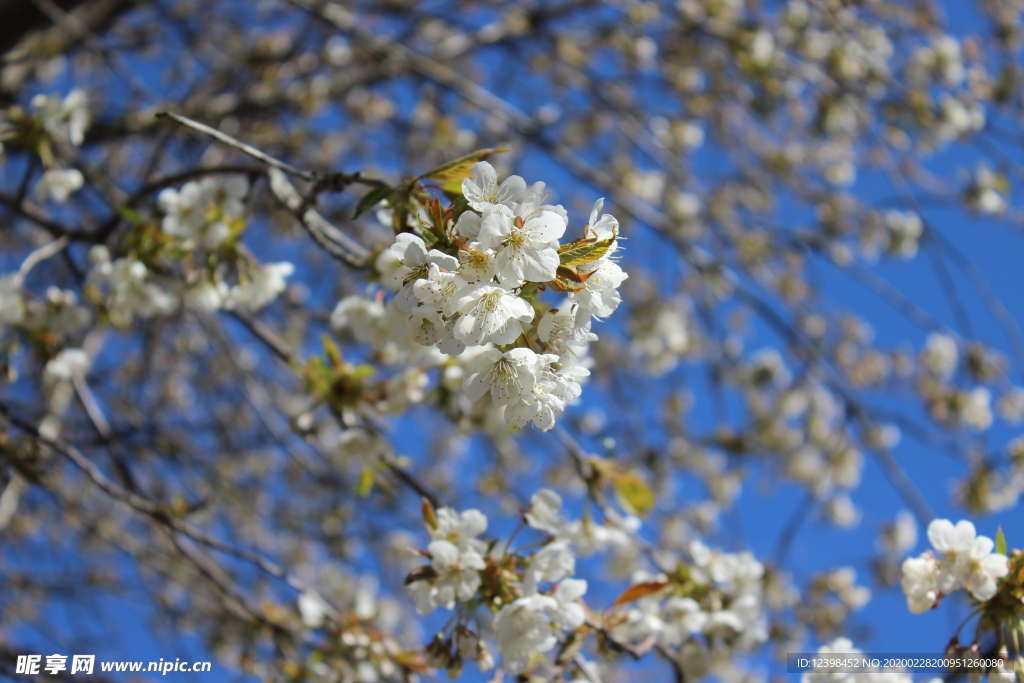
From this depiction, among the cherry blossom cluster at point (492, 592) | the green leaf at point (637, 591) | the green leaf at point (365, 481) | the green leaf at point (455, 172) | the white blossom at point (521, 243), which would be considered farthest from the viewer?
the green leaf at point (365, 481)

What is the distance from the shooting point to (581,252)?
44.7 inches

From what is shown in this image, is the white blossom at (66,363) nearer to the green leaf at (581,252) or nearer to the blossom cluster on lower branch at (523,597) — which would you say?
the blossom cluster on lower branch at (523,597)

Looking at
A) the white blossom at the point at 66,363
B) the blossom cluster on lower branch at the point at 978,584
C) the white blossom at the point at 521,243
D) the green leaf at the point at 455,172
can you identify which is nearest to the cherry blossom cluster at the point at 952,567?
the blossom cluster on lower branch at the point at 978,584

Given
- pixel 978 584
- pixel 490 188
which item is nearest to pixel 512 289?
pixel 490 188

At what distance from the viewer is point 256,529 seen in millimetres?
3809

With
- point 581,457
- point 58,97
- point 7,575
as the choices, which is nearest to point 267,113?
point 58,97

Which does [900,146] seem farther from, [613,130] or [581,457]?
[581,457]

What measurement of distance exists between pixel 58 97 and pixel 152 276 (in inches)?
20.3

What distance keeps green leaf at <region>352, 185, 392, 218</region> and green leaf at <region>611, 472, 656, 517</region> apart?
34.1 inches

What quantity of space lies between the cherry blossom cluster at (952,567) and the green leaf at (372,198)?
1190 millimetres

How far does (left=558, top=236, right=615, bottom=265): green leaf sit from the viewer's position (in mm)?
1130

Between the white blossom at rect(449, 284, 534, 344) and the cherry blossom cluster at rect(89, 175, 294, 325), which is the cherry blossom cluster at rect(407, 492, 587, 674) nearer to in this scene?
the white blossom at rect(449, 284, 534, 344)

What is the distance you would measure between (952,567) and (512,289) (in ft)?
3.43

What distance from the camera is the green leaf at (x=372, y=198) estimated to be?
126 cm
